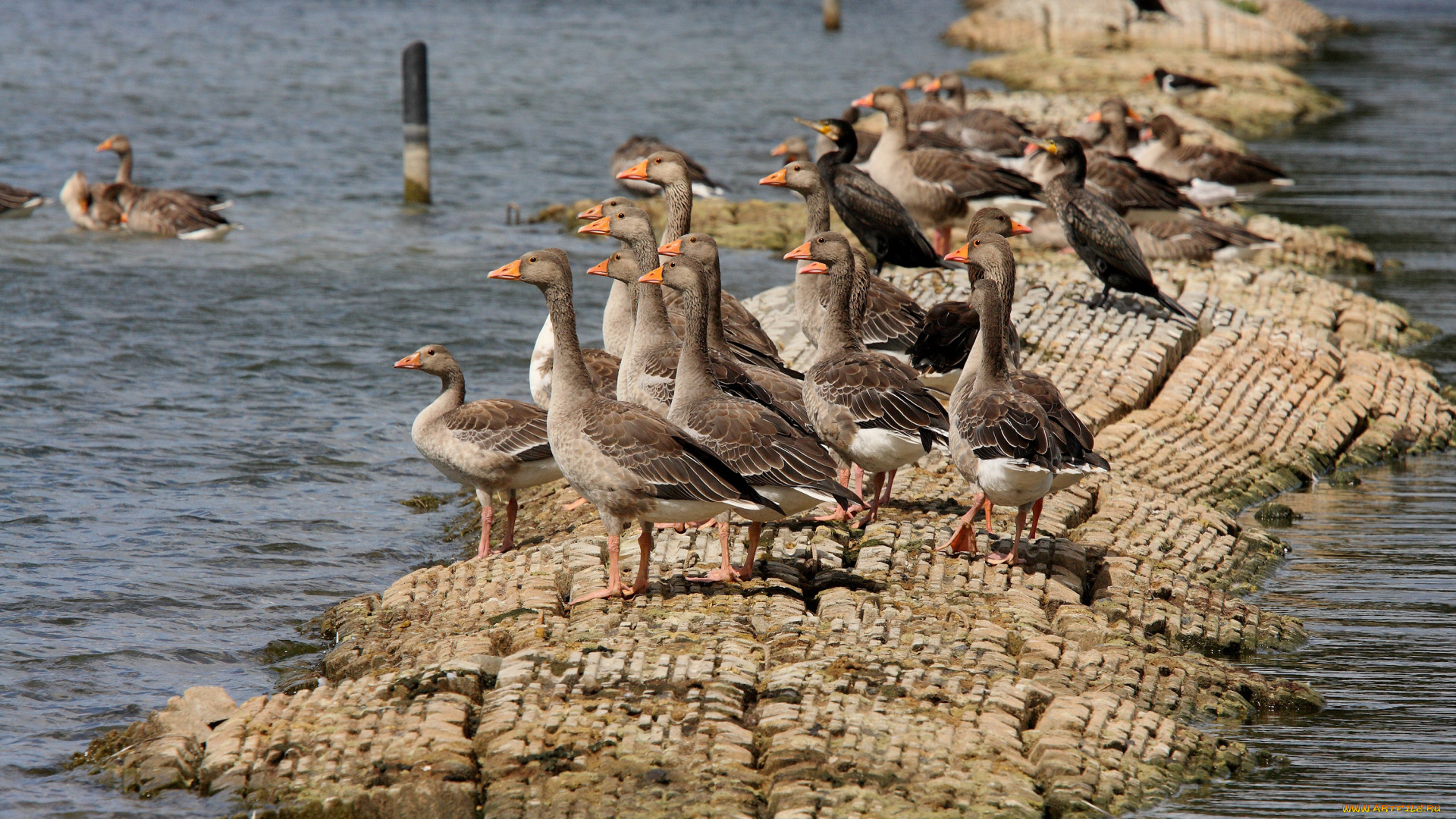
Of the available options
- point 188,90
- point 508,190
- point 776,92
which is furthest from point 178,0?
point 508,190

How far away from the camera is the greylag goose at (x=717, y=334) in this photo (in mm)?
9445

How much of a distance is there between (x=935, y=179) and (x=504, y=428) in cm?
919

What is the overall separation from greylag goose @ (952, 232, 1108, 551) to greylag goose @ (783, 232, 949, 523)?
429 millimetres

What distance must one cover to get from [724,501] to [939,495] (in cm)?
→ 286

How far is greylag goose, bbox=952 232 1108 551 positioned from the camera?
26.1ft

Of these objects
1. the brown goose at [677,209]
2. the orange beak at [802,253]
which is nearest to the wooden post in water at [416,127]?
the brown goose at [677,209]

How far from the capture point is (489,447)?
30.3 ft

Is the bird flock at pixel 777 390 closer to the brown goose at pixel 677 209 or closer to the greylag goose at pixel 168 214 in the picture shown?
A: the brown goose at pixel 677 209

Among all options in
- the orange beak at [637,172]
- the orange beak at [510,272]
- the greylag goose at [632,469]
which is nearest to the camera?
the greylag goose at [632,469]

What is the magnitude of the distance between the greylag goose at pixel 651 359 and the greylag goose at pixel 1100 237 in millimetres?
5570

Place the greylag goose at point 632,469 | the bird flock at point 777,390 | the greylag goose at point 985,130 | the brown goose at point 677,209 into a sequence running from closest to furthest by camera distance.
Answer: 1. the greylag goose at point 632,469
2. the bird flock at point 777,390
3. the brown goose at point 677,209
4. the greylag goose at point 985,130

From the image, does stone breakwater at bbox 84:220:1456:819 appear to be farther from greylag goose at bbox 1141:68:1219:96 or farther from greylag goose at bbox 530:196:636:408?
greylag goose at bbox 1141:68:1219:96

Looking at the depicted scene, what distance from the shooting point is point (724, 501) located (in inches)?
286

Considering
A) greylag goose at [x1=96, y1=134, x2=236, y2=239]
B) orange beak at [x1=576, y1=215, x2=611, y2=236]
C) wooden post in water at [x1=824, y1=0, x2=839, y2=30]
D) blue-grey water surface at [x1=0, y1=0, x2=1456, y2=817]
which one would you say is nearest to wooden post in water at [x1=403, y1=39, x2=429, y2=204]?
blue-grey water surface at [x1=0, y1=0, x2=1456, y2=817]
